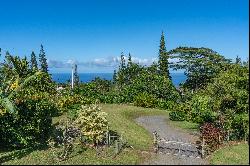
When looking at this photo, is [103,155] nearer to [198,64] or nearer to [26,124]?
[26,124]

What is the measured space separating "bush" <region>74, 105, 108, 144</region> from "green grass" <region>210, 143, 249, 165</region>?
7.93 metres

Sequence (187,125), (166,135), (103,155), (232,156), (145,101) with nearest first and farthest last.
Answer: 1. (232,156)
2. (103,155)
3. (166,135)
4. (187,125)
5. (145,101)

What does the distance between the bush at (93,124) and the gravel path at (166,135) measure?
183 inches

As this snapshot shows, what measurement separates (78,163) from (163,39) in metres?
78.0

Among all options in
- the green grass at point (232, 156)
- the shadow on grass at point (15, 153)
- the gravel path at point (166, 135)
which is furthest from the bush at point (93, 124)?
the green grass at point (232, 156)

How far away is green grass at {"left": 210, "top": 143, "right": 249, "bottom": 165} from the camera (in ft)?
82.2

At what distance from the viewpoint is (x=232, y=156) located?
2678 cm

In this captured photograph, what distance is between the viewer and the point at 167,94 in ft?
210

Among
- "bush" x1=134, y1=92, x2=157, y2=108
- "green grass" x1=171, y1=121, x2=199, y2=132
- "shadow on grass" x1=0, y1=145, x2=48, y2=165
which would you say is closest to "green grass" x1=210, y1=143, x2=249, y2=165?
"green grass" x1=171, y1=121, x2=199, y2=132

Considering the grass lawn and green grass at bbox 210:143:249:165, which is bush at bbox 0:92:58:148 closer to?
the grass lawn

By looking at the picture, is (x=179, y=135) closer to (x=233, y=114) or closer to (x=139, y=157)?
(x=233, y=114)

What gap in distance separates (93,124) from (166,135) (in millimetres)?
9157

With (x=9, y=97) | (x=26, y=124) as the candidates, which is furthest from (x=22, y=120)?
(x=9, y=97)

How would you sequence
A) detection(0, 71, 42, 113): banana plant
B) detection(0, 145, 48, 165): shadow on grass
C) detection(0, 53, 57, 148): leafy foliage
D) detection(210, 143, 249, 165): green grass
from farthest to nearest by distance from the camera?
detection(0, 53, 57, 148): leafy foliage → detection(0, 145, 48, 165): shadow on grass → detection(210, 143, 249, 165): green grass → detection(0, 71, 42, 113): banana plant
